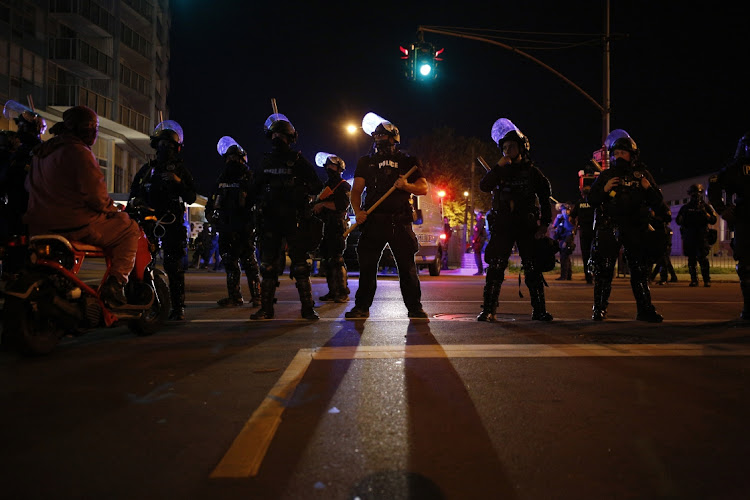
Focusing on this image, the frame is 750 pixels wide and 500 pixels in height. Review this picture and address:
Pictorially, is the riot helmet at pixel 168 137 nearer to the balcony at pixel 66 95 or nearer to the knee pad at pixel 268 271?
the knee pad at pixel 268 271

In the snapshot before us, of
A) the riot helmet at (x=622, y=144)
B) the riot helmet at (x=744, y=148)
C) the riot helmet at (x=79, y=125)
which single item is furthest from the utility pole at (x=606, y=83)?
the riot helmet at (x=79, y=125)

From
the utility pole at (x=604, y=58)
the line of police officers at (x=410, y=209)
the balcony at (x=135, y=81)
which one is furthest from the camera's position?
the balcony at (x=135, y=81)

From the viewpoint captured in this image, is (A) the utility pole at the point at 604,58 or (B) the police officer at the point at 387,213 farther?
(A) the utility pole at the point at 604,58

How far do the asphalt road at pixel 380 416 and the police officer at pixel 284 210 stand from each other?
1189 millimetres

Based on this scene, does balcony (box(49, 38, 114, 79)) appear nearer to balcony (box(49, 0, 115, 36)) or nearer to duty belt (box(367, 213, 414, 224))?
balcony (box(49, 0, 115, 36))

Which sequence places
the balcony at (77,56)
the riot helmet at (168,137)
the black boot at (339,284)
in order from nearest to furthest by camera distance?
the riot helmet at (168,137)
the black boot at (339,284)
the balcony at (77,56)

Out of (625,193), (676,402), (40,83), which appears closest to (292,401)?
(676,402)

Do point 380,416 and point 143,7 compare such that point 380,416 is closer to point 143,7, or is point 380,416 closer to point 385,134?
point 385,134

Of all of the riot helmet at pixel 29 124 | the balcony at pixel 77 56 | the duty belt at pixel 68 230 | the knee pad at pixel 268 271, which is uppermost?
the balcony at pixel 77 56

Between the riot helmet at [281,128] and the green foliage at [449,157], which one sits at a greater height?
the green foliage at [449,157]

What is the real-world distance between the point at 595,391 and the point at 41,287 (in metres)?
3.79

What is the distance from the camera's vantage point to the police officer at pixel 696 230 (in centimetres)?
1353

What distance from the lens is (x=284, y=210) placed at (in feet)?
22.9

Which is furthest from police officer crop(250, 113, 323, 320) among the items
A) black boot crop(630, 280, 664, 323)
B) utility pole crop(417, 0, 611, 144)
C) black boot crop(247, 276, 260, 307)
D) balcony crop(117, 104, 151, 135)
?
balcony crop(117, 104, 151, 135)
